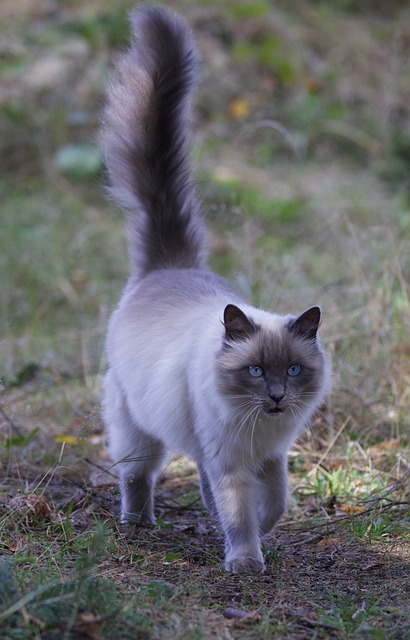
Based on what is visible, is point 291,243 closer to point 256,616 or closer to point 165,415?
point 165,415

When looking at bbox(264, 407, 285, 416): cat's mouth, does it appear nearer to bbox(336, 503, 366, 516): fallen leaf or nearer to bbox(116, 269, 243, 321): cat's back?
bbox(116, 269, 243, 321): cat's back

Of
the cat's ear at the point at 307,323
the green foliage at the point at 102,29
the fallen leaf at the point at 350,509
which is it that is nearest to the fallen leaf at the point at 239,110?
the green foliage at the point at 102,29

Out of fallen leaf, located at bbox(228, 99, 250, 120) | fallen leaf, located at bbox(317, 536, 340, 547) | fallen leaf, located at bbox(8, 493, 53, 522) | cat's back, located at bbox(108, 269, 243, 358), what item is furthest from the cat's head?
fallen leaf, located at bbox(228, 99, 250, 120)

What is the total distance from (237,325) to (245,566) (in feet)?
2.95

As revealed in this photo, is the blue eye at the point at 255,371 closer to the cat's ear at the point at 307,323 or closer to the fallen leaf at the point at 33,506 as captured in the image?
the cat's ear at the point at 307,323

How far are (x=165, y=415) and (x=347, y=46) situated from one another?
8.73 meters

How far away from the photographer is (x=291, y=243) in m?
8.05

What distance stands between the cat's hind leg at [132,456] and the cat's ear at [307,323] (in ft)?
3.08

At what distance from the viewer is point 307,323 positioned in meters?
3.26

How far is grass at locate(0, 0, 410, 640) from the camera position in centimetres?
272

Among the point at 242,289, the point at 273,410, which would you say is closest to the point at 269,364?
the point at 273,410

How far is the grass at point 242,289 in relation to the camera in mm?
2723

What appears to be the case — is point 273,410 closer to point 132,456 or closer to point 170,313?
point 170,313

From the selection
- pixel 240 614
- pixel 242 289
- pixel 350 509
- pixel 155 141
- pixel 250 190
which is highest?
pixel 155 141
